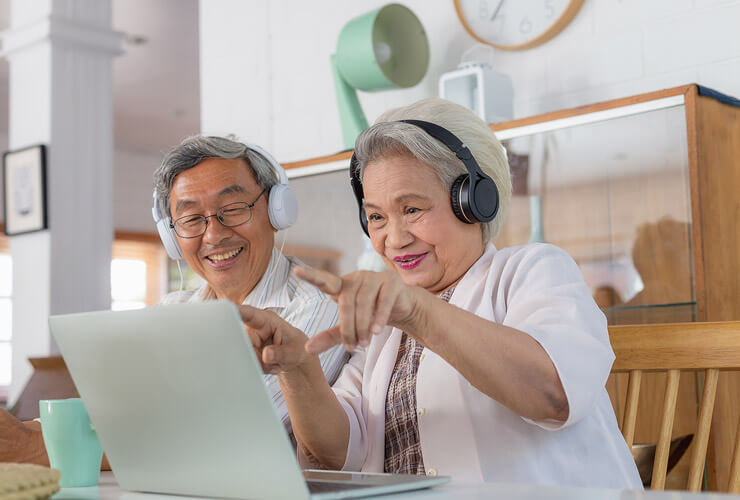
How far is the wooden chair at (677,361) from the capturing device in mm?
1122

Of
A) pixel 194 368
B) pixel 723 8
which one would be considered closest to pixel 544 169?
pixel 723 8

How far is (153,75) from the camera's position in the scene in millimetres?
6070

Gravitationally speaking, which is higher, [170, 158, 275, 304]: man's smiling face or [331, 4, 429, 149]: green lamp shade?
[331, 4, 429, 149]: green lamp shade

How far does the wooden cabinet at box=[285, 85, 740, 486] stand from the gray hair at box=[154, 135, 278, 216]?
757mm

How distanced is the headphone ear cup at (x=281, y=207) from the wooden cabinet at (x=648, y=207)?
2.42 ft

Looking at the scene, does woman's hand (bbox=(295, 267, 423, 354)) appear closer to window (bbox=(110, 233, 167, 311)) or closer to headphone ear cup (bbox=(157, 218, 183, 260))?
headphone ear cup (bbox=(157, 218, 183, 260))

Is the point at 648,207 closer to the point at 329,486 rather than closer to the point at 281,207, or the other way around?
the point at 281,207

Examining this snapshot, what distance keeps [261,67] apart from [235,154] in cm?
162

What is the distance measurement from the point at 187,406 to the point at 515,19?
2092 mm

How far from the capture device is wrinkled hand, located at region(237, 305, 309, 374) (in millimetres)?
931

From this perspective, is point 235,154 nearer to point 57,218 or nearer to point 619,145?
point 619,145

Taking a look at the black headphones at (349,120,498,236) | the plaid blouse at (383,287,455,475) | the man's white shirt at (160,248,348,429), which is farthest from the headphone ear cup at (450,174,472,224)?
the man's white shirt at (160,248,348,429)

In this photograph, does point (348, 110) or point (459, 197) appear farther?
point (348, 110)

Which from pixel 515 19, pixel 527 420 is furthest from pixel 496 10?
pixel 527 420
